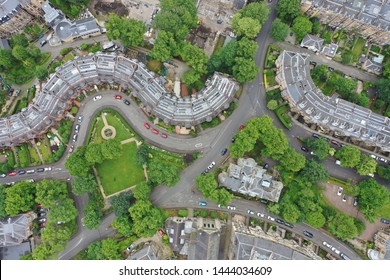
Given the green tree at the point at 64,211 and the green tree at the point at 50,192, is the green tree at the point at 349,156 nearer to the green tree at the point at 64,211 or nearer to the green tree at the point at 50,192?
the green tree at the point at 64,211

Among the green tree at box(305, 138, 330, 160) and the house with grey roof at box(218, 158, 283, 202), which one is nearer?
the house with grey roof at box(218, 158, 283, 202)

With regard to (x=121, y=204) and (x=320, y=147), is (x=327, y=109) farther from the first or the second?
(x=121, y=204)

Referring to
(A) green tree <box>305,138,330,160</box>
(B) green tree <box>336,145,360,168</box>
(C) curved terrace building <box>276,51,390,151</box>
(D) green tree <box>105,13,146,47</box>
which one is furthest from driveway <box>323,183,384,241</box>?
(D) green tree <box>105,13,146,47</box>

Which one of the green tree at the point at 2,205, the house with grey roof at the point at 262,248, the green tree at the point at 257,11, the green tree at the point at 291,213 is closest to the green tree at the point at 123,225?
the house with grey roof at the point at 262,248

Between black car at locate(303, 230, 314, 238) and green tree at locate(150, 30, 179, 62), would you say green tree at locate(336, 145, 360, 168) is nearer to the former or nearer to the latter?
black car at locate(303, 230, 314, 238)

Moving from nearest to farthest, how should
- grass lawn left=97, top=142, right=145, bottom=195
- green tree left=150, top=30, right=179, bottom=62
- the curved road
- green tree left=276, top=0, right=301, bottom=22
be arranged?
green tree left=150, top=30, right=179, bottom=62 → green tree left=276, top=0, right=301, bottom=22 → the curved road → grass lawn left=97, top=142, right=145, bottom=195

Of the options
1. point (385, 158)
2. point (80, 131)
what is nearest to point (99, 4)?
point (80, 131)
